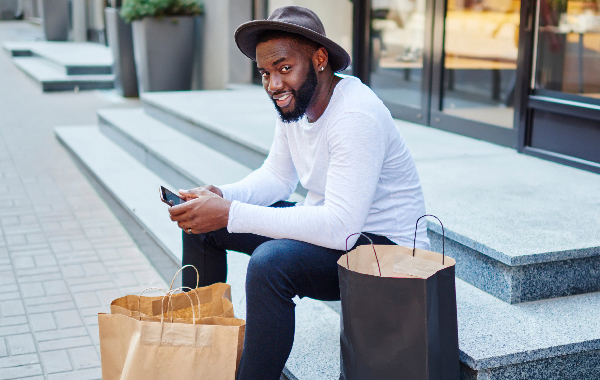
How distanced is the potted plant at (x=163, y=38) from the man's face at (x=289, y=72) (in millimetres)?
7110

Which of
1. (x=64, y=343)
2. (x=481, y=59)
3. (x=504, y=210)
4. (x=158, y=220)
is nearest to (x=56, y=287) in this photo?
(x=64, y=343)

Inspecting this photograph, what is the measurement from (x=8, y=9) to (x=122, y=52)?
23015 mm

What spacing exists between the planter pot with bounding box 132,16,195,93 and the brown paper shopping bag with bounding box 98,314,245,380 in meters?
7.55

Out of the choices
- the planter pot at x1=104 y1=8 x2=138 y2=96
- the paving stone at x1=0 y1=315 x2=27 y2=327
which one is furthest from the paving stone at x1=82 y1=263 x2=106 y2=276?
the planter pot at x1=104 y1=8 x2=138 y2=96

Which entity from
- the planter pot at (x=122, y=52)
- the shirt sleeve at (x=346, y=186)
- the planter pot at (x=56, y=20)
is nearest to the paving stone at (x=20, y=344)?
the shirt sleeve at (x=346, y=186)

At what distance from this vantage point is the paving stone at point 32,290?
3.65 metres

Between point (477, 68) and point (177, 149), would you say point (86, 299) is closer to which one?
point (177, 149)

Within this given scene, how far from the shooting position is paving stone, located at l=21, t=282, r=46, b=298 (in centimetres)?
365

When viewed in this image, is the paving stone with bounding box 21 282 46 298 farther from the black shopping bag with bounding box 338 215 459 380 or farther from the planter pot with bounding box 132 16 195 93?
the planter pot with bounding box 132 16 195 93

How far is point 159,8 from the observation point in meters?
8.89

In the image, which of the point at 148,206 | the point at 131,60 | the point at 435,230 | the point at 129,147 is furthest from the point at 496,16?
the point at 131,60

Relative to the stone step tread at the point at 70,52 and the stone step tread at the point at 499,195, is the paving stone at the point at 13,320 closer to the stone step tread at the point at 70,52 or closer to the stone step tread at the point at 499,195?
the stone step tread at the point at 499,195

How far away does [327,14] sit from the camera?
A: 7133 mm

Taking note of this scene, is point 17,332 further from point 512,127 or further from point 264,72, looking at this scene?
point 512,127
